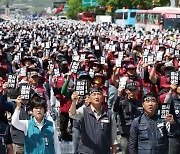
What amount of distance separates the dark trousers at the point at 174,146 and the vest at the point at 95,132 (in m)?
1.07

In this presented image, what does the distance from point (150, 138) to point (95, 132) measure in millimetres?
572

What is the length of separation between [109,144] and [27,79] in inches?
111

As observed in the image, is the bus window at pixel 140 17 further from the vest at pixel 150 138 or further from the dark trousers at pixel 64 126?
the vest at pixel 150 138

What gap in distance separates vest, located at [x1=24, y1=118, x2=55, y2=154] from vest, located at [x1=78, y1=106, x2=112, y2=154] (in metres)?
0.52

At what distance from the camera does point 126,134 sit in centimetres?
706

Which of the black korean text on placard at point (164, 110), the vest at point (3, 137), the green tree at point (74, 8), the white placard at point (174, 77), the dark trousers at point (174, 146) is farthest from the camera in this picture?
the green tree at point (74, 8)

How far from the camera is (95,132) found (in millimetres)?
5781

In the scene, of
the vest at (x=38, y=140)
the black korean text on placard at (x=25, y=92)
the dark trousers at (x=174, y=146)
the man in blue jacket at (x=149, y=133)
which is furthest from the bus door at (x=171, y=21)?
the vest at (x=38, y=140)

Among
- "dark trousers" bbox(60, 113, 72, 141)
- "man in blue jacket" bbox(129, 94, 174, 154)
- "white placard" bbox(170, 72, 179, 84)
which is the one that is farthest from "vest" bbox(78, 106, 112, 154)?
"dark trousers" bbox(60, 113, 72, 141)

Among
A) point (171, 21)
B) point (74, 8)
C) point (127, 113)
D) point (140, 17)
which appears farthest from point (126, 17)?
point (74, 8)

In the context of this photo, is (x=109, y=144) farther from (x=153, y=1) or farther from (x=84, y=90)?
(x=153, y=1)

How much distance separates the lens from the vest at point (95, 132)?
579cm

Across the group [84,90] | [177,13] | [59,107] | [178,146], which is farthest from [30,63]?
[177,13]

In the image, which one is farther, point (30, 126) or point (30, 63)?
point (30, 63)
